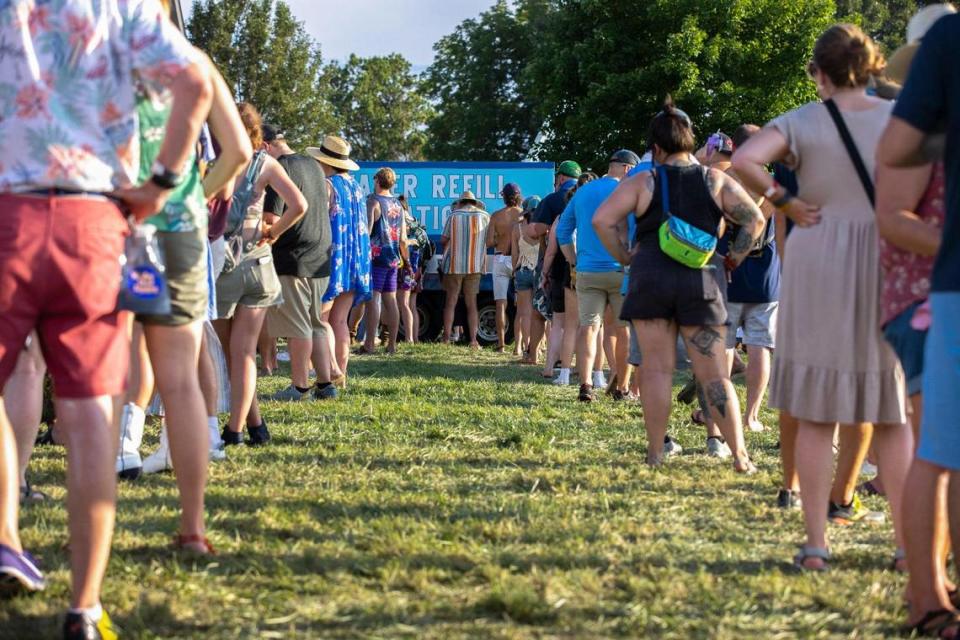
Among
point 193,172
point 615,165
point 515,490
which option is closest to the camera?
point 193,172

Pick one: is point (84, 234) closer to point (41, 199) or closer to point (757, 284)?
point (41, 199)

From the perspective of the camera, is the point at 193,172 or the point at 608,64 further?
→ the point at 608,64

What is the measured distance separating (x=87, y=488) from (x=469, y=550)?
1.63 meters

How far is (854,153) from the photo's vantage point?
15.0 ft

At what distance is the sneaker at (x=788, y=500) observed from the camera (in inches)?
227

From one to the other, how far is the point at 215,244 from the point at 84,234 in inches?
138

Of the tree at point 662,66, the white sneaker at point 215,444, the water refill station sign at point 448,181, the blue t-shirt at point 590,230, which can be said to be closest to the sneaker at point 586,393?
the blue t-shirt at point 590,230

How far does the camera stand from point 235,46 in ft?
162

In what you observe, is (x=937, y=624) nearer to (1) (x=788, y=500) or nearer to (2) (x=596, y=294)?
(1) (x=788, y=500)

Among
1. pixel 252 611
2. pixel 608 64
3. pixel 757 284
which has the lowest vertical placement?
pixel 252 611

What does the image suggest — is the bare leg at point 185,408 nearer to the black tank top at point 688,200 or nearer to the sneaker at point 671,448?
the black tank top at point 688,200

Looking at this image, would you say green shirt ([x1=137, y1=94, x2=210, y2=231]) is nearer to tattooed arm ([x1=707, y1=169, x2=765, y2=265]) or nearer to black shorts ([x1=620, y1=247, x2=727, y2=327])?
black shorts ([x1=620, y1=247, x2=727, y2=327])

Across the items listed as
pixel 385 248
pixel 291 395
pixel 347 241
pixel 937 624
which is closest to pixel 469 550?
pixel 937 624

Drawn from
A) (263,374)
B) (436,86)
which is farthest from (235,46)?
(263,374)
